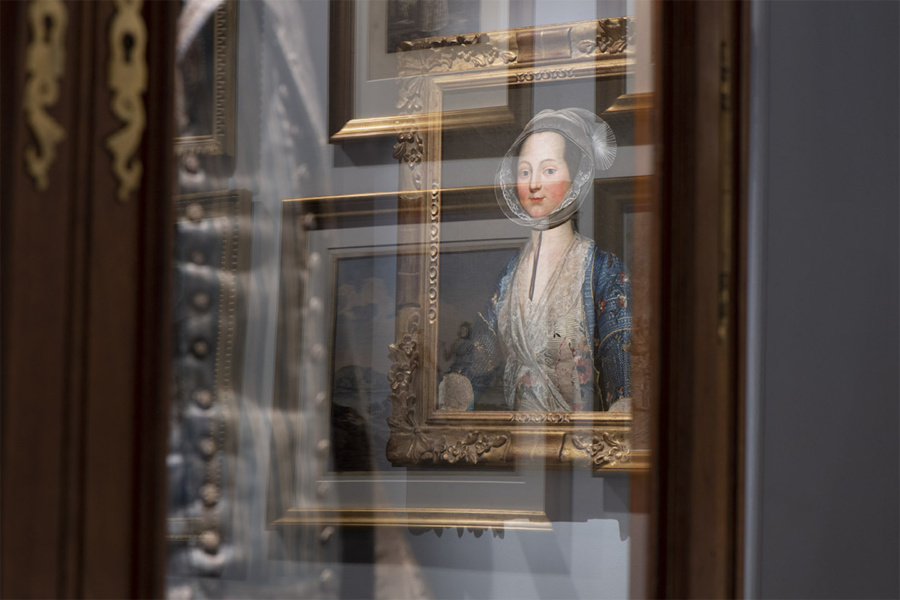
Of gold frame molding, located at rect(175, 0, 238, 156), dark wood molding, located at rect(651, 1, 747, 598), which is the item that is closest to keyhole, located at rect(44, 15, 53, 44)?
gold frame molding, located at rect(175, 0, 238, 156)

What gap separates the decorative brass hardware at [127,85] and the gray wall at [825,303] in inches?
26.3

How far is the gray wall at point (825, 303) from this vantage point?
2.98 ft

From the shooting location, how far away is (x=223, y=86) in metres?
0.59

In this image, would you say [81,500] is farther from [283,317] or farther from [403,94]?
[403,94]

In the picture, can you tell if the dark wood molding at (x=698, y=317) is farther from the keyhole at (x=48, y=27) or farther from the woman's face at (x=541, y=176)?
the keyhole at (x=48, y=27)

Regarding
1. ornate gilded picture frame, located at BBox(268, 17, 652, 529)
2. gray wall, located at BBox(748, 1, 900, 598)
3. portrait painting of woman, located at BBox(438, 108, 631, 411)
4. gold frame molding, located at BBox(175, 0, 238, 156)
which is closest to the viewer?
gold frame molding, located at BBox(175, 0, 238, 156)

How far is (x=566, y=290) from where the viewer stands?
1.15 meters

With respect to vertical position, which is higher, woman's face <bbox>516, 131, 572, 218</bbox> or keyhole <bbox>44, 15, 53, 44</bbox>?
woman's face <bbox>516, 131, 572, 218</bbox>

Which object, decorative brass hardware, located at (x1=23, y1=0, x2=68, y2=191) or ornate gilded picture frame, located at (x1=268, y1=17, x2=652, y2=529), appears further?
ornate gilded picture frame, located at (x1=268, y1=17, x2=652, y2=529)

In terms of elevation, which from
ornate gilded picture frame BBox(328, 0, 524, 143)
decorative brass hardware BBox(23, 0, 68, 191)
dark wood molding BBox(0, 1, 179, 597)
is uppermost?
ornate gilded picture frame BBox(328, 0, 524, 143)

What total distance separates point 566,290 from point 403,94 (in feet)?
1.13

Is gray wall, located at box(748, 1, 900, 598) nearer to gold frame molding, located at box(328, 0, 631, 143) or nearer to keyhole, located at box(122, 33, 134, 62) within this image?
gold frame molding, located at box(328, 0, 631, 143)

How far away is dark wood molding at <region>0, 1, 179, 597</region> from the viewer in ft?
1.41

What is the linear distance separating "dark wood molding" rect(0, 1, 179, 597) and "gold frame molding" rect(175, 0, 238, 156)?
0.26 ft
